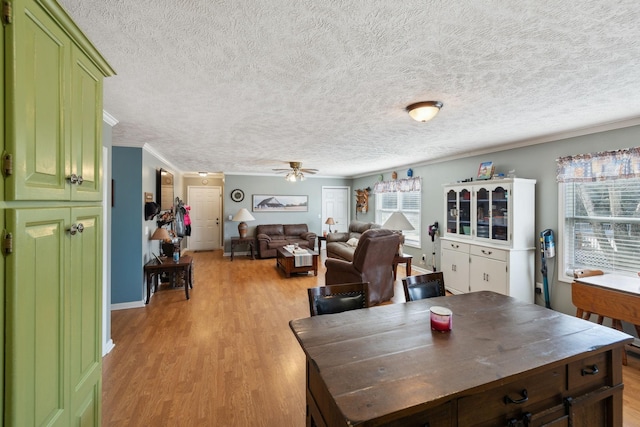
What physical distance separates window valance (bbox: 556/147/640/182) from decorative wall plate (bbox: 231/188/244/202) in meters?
6.68

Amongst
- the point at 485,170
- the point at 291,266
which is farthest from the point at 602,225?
the point at 291,266

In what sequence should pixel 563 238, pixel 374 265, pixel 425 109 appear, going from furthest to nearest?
pixel 374 265 < pixel 563 238 < pixel 425 109

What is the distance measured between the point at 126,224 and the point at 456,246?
480 centimetres

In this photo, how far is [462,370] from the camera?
1134mm

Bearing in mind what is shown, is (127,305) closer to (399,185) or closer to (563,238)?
(399,185)

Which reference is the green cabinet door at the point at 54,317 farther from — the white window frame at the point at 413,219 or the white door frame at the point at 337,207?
the white door frame at the point at 337,207

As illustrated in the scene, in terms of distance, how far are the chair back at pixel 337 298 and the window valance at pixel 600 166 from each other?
304 centimetres

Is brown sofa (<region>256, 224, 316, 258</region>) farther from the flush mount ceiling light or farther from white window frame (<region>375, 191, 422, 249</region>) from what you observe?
the flush mount ceiling light

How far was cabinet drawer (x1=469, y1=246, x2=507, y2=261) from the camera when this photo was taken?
368 centimetres

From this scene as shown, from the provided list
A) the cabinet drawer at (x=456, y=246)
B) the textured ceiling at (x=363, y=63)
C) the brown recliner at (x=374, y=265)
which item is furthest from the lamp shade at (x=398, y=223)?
the textured ceiling at (x=363, y=63)

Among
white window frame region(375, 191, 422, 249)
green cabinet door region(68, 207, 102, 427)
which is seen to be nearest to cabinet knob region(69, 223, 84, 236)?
green cabinet door region(68, 207, 102, 427)

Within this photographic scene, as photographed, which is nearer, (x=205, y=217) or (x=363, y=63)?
(x=363, y=63)

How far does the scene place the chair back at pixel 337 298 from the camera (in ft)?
6.07

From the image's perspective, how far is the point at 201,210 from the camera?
345 inches
